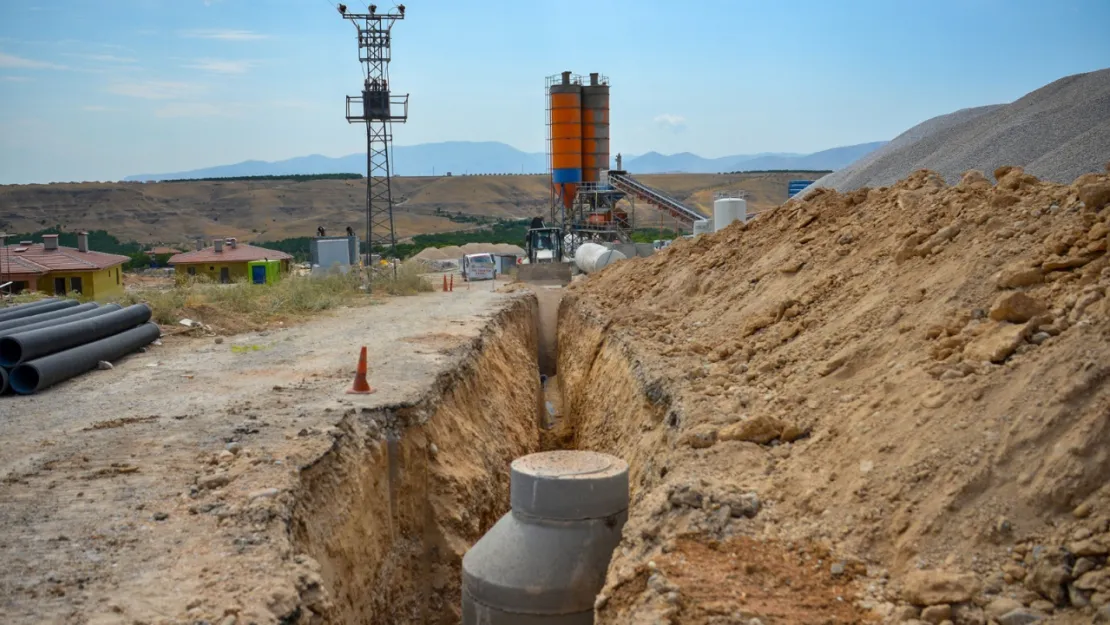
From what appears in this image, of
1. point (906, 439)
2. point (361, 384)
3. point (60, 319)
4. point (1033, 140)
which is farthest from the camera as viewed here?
point (60, 319)

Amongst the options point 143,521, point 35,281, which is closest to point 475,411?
point 143,521

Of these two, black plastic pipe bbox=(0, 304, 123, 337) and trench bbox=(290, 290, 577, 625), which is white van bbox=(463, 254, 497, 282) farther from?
trench bbox=(290, 290, 577, 625)

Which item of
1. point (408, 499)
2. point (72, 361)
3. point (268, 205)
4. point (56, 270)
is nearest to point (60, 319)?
point (72, 361)

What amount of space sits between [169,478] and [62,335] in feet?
24.0

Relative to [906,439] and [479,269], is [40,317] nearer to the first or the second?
[906,439]

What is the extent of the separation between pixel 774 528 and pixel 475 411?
844cm

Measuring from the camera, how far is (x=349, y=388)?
505 inches

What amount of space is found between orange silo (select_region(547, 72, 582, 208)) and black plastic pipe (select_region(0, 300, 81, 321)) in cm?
2775

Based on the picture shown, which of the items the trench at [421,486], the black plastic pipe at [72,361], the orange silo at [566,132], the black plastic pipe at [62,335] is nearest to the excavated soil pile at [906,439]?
the trench at [421,486]

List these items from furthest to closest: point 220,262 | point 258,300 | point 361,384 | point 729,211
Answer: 1. point 220,262
2. point 729,211
3. point 258,300
4. point 361,384

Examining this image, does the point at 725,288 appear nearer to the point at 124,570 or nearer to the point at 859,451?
the point at 859,451

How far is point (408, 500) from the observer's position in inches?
449

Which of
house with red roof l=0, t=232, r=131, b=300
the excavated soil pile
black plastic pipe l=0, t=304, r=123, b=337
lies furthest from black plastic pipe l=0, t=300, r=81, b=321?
house with red roof l=0, t=232, r=131, b=300

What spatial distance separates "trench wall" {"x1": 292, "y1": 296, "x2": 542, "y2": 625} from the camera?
8.94m
